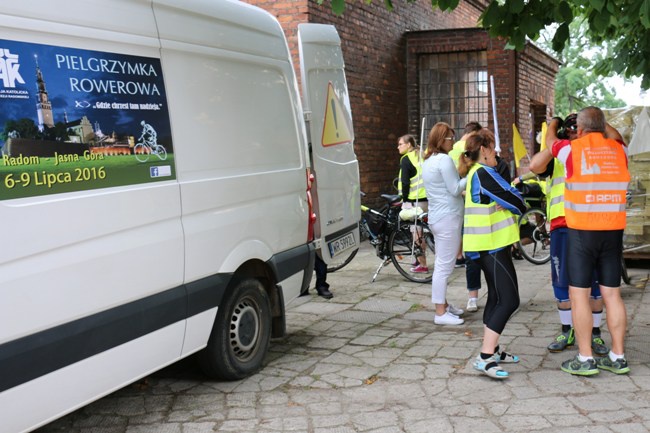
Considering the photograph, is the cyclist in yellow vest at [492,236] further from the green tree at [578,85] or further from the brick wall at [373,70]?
the green tree at [578,85]

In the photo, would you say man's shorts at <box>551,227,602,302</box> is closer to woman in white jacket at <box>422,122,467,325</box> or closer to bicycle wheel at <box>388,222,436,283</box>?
woman in white jacket at <box>422,122,467,325</box>

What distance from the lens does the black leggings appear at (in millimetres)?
5020

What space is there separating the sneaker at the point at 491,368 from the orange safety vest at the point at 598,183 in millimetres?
1110

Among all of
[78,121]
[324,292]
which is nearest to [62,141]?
[78,121]

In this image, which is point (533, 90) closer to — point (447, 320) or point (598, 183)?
point (447, 320)

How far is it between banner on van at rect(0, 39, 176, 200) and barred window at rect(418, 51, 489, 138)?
10798mm

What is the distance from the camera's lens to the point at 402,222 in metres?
8.95

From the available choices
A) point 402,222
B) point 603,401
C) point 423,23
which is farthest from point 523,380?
point 423,23

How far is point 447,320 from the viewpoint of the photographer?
6.66 metres

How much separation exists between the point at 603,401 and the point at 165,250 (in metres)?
2.84

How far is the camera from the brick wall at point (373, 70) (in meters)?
11.5

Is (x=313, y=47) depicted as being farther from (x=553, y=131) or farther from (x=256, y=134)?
(x=553, y=131)

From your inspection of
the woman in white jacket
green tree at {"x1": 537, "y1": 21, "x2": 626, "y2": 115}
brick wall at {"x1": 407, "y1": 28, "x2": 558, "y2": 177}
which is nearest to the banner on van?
the woman in white jacket

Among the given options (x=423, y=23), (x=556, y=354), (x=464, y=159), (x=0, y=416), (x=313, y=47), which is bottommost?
(x=556, y=354)
